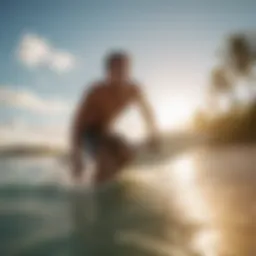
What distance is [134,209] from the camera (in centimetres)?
136

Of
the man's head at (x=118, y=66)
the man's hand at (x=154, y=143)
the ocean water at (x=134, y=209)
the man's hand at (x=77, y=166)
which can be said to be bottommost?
the ocean water at (x=134, y=209)

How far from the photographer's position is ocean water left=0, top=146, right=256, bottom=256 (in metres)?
1.35

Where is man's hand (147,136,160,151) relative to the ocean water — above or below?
above

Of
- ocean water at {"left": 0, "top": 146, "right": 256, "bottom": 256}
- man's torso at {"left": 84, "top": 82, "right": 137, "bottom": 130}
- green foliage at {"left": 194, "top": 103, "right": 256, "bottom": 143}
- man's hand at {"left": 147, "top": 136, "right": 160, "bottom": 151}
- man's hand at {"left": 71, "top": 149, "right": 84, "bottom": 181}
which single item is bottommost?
ocean water at {"left": 0, "top": 146, "right": 256, "bottom": 256}

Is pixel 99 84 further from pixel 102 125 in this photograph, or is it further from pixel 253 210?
pixel 253 210

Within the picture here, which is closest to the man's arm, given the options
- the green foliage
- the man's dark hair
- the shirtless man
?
the shirtless man

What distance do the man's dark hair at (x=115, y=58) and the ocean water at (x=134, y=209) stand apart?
329 mm

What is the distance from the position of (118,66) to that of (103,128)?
20 centimetres

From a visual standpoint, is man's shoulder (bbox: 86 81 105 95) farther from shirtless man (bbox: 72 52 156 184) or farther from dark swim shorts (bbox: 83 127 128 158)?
dark swim shorts (bbox: 83 127 128 158)

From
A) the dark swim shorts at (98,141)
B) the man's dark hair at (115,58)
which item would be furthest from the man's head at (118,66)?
the dark swim shorts at (98,141)

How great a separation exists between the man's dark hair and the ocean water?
0.33 meters

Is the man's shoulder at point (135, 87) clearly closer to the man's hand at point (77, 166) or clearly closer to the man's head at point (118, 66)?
the man's head at point (118, 66)

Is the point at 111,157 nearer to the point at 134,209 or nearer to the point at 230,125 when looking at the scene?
the point at 134,209

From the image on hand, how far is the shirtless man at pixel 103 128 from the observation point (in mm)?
1347
